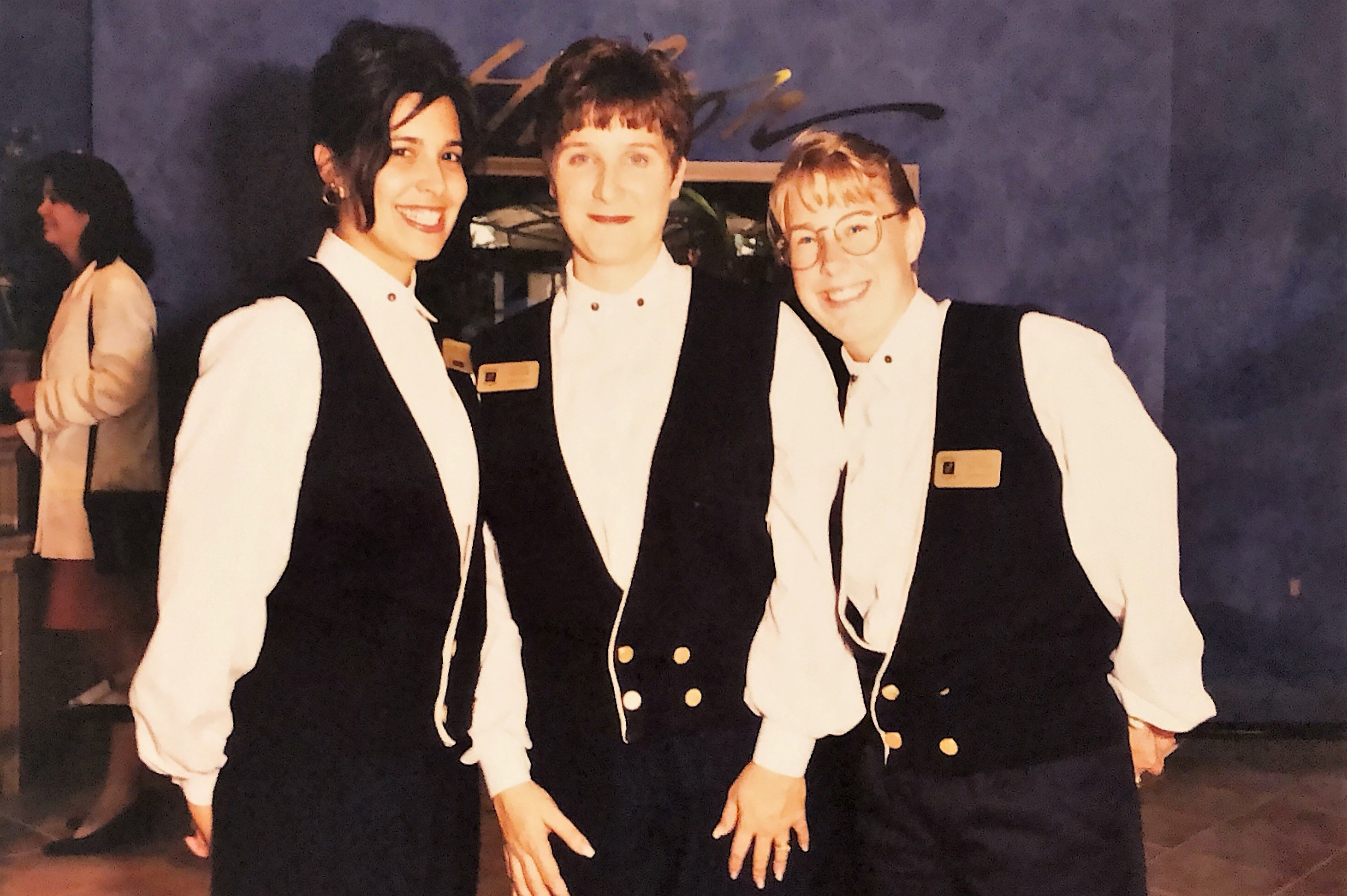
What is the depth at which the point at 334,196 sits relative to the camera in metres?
1.17

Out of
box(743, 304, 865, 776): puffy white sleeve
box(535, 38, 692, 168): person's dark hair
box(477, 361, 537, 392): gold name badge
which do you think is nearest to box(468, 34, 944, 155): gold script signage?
box(535, 38, 692, 168): person's dark hair

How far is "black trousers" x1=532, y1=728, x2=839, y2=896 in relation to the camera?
110cm

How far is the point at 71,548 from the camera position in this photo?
2139 mm

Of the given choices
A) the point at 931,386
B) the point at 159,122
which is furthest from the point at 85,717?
the point at 931,386

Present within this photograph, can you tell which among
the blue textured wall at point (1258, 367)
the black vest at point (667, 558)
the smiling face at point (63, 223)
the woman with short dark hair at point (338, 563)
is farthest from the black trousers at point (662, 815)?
the blue textured wall at point (1258, 367)

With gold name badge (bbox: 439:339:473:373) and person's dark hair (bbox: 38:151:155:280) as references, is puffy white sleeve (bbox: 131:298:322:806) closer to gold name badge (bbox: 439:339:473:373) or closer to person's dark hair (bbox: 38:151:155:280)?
gold name badge (bbox: 439:339:473:373)

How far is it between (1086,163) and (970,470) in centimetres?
148

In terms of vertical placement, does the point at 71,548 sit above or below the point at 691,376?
below

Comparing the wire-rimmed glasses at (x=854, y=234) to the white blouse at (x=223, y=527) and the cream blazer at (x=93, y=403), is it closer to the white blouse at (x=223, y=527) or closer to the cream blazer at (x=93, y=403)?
the white blouse at (x=223, y=527)

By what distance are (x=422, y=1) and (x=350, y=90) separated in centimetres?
120

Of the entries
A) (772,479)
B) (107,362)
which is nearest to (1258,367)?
(772,479)

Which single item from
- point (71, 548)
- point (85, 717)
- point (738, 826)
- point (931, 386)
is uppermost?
point (931, 386)

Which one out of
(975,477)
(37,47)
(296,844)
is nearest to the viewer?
(296,844)

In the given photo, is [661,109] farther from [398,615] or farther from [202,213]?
[202,213]
